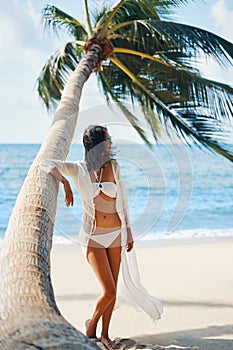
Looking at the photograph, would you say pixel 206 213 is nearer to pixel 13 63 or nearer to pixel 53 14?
pixel 53 14

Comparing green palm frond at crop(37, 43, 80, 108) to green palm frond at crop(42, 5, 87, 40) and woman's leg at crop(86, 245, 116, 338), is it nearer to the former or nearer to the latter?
green palm frond at crop(42, 5, 87, 40)

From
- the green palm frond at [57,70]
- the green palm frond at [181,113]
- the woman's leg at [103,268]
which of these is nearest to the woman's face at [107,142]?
the woman's leg at [103,268]

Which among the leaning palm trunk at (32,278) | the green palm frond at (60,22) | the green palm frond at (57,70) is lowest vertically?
the leaning palm trunk at (32,278)

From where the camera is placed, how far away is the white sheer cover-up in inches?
168

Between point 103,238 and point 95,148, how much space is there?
70 cm

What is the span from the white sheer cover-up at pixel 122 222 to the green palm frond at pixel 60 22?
5.69 m

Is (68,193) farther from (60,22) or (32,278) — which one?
(60,22)

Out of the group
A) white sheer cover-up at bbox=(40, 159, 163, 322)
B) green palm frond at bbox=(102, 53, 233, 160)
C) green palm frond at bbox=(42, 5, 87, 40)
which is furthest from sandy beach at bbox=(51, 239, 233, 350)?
green palm frond at bbox=(42, 5, 87, 40)

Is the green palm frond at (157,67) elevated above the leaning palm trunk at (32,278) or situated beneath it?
elevated above

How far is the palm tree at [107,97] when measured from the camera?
2.26 m

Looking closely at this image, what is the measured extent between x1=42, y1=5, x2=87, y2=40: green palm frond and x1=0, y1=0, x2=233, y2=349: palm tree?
18mm

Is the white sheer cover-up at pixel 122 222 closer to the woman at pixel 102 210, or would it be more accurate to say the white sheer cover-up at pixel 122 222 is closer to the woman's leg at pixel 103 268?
the woman at pixel 102 210

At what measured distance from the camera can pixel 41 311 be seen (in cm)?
222

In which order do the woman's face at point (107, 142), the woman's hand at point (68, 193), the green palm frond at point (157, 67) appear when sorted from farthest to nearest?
the green palm frond at point (157, 67), the woman's face at point (107, 142), the woman's hand at point (68, 193)
